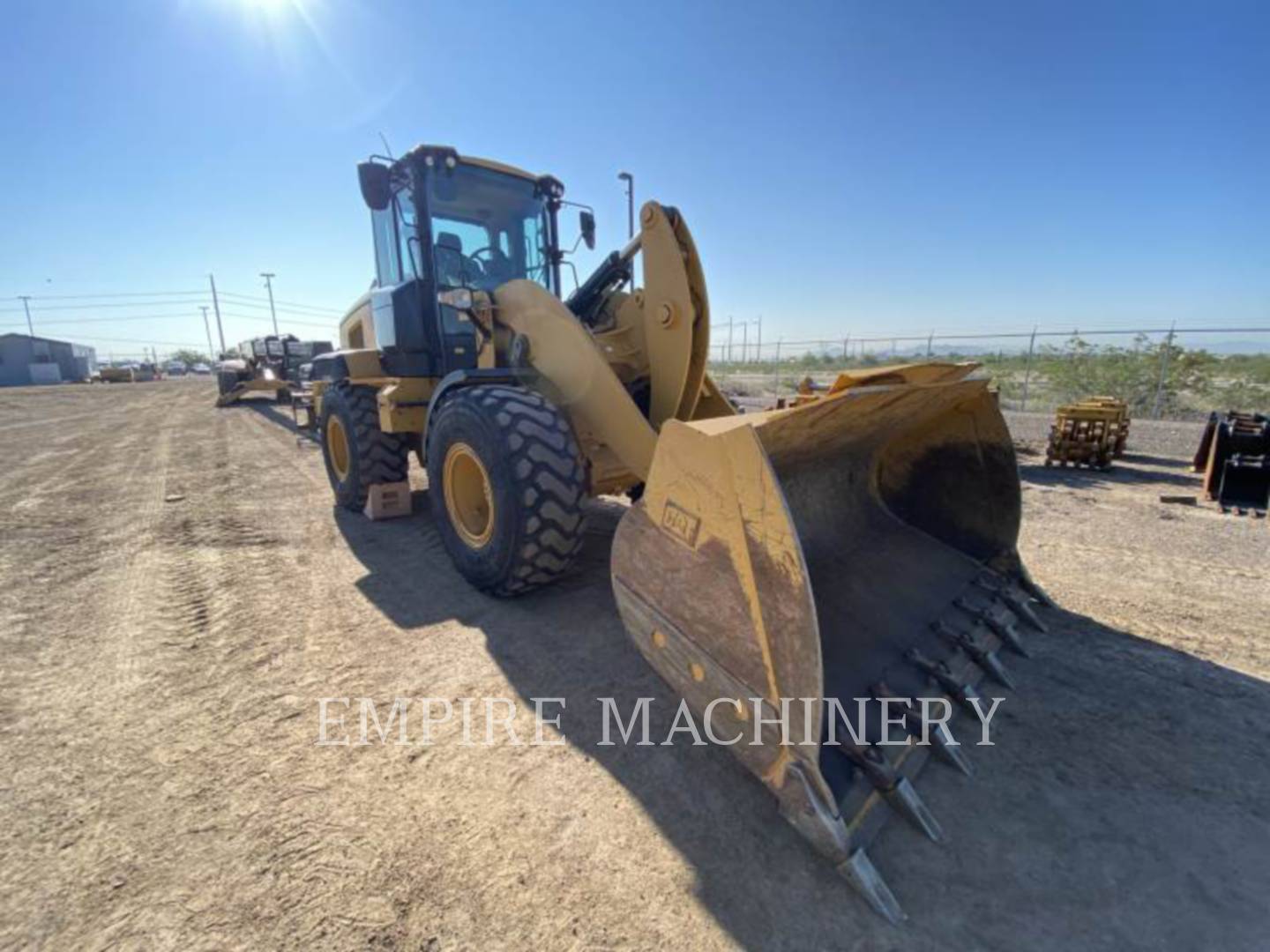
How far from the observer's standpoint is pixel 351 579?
3.78 metres

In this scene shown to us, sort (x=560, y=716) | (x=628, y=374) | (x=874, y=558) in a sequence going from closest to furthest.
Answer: (x=560, y=716)
(x=874, y=558)
(x=628, y=374)

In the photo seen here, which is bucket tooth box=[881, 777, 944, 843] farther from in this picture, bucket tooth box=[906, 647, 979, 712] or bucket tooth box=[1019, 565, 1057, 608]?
bucket tooth box=[1019, 565, 1057, 608]

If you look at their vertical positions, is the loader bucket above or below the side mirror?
below

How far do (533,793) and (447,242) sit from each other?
3.96 meters

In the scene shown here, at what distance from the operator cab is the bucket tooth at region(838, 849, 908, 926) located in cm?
361

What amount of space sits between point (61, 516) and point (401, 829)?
19.4 ft

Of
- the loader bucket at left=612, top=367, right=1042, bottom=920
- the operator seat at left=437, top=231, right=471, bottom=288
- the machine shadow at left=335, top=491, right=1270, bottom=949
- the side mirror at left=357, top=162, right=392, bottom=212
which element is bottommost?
the machine shadow at left=335, top=491, right=1270, bottom=949

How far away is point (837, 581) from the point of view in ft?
8.54

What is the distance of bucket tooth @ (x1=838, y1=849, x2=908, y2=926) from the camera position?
1491 millimetres

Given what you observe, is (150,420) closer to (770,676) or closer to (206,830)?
(206,830)

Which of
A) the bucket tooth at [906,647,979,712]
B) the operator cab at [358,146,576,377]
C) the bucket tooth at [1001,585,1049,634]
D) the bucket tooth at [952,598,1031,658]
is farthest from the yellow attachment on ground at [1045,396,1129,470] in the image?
the operator cab at [358,146,576,377]

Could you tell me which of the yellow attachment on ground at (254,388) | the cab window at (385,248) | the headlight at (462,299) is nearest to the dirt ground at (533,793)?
the headlight at (462,299)

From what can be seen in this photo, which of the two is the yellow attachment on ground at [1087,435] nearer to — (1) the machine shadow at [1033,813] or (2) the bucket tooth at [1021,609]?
(1) the machine shadow at [1033,813]

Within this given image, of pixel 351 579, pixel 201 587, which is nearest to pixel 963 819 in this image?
pixel 351 579
